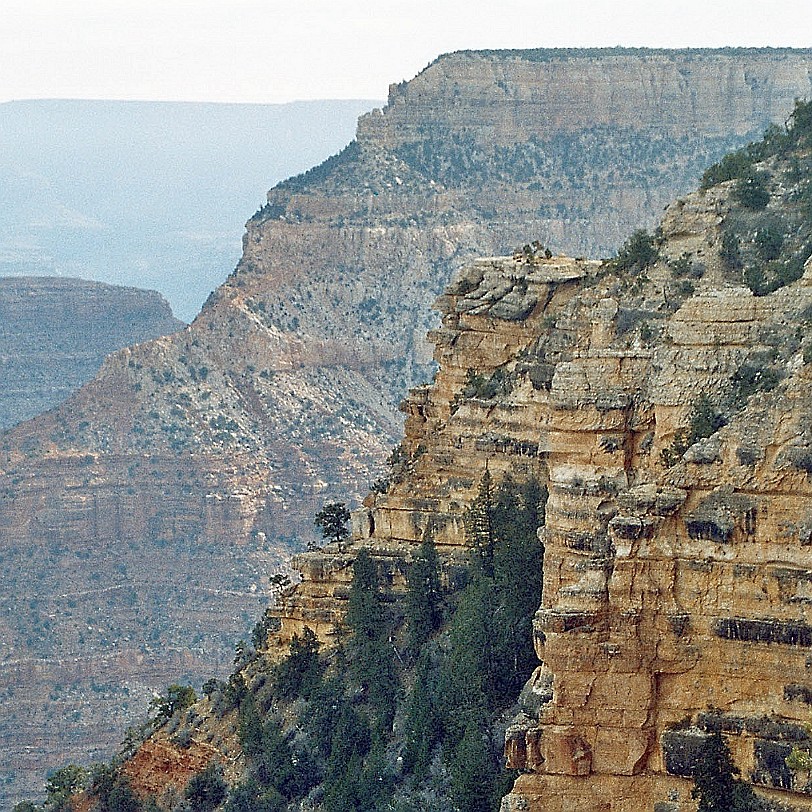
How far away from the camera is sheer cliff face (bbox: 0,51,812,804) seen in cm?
16125

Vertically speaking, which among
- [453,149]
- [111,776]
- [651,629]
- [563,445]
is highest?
[453,149]

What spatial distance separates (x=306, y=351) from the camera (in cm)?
16350

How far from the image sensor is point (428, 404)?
6688 cm

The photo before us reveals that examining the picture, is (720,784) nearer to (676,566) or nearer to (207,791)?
(676,566)

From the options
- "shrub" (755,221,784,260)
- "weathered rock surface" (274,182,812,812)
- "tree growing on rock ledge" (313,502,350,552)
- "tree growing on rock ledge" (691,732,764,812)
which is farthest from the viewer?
"tree growing on rock ledge" (313,502,350,552)

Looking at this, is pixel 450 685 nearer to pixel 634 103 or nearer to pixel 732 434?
pixel 732 434

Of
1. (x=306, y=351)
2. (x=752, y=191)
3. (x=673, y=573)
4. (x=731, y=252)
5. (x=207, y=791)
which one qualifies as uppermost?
(x=752, y=191)

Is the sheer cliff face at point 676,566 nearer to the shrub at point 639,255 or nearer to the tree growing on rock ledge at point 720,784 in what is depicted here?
the tree growing on rock ledge at point 720,784

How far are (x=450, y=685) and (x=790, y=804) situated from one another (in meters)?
20.3

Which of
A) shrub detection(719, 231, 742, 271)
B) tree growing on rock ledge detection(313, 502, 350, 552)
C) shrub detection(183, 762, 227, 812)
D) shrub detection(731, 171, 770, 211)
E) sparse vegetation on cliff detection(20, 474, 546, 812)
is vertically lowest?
shrub detection(183, 762, 227, 812)

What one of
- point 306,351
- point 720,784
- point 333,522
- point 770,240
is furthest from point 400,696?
point 306,351

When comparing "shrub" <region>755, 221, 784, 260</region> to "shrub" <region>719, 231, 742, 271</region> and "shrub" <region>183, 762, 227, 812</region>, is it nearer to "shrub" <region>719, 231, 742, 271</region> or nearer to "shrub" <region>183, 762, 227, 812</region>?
"shrub" <region>719, 231, 742, 271</region>

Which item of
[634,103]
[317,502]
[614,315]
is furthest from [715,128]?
[614,315]

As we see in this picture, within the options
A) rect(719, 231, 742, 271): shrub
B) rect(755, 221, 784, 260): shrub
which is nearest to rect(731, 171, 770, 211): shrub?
rect(755, 221, 784, 260): shrub
